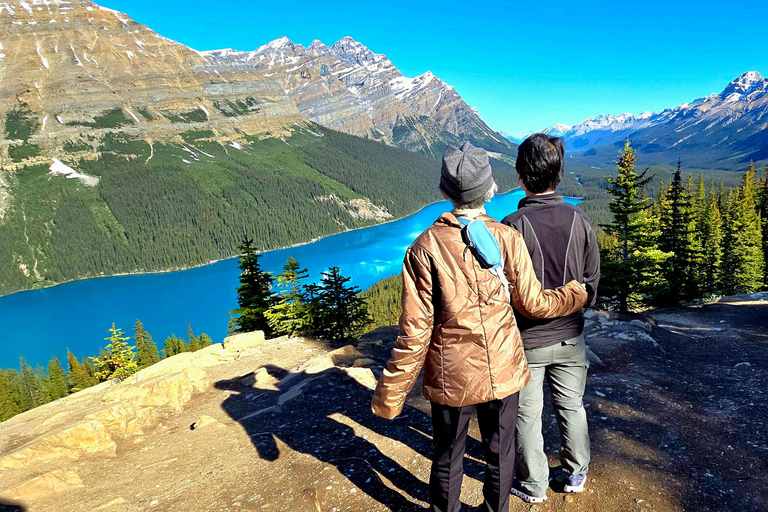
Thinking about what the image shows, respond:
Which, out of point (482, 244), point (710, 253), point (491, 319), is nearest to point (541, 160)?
point (482, 244)

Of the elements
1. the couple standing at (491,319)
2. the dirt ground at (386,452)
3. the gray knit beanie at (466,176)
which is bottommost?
the dirt ground at (386,452)

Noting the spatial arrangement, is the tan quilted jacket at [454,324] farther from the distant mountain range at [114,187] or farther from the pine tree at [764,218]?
the distant mountain range at [114,187]

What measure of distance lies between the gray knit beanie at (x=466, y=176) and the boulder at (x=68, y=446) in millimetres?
6580

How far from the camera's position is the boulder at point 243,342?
1411 cm

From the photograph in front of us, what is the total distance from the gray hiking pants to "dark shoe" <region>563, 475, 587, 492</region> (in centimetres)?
5

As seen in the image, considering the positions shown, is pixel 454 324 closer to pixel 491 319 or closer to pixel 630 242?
pixel 491 319

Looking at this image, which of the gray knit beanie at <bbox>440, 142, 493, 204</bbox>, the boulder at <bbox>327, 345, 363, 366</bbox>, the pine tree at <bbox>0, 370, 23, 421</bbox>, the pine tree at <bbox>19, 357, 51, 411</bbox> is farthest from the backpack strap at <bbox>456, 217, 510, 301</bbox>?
the pine tree at <bbox>19, 357, 51, 411</bbox>

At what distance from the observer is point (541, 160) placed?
3062mm

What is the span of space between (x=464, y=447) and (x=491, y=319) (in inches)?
36.4

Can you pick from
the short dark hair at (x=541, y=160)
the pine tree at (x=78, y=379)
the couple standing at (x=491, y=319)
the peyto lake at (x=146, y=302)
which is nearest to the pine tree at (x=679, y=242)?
the couple standing at (x=491, y=319)

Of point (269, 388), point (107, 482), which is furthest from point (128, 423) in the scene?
point (269, 388)

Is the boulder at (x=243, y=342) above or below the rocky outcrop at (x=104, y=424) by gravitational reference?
below

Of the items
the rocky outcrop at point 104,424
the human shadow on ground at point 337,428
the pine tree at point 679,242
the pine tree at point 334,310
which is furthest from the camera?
the pine tree at point 679,242

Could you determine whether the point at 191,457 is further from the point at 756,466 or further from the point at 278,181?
the point at 278,181
